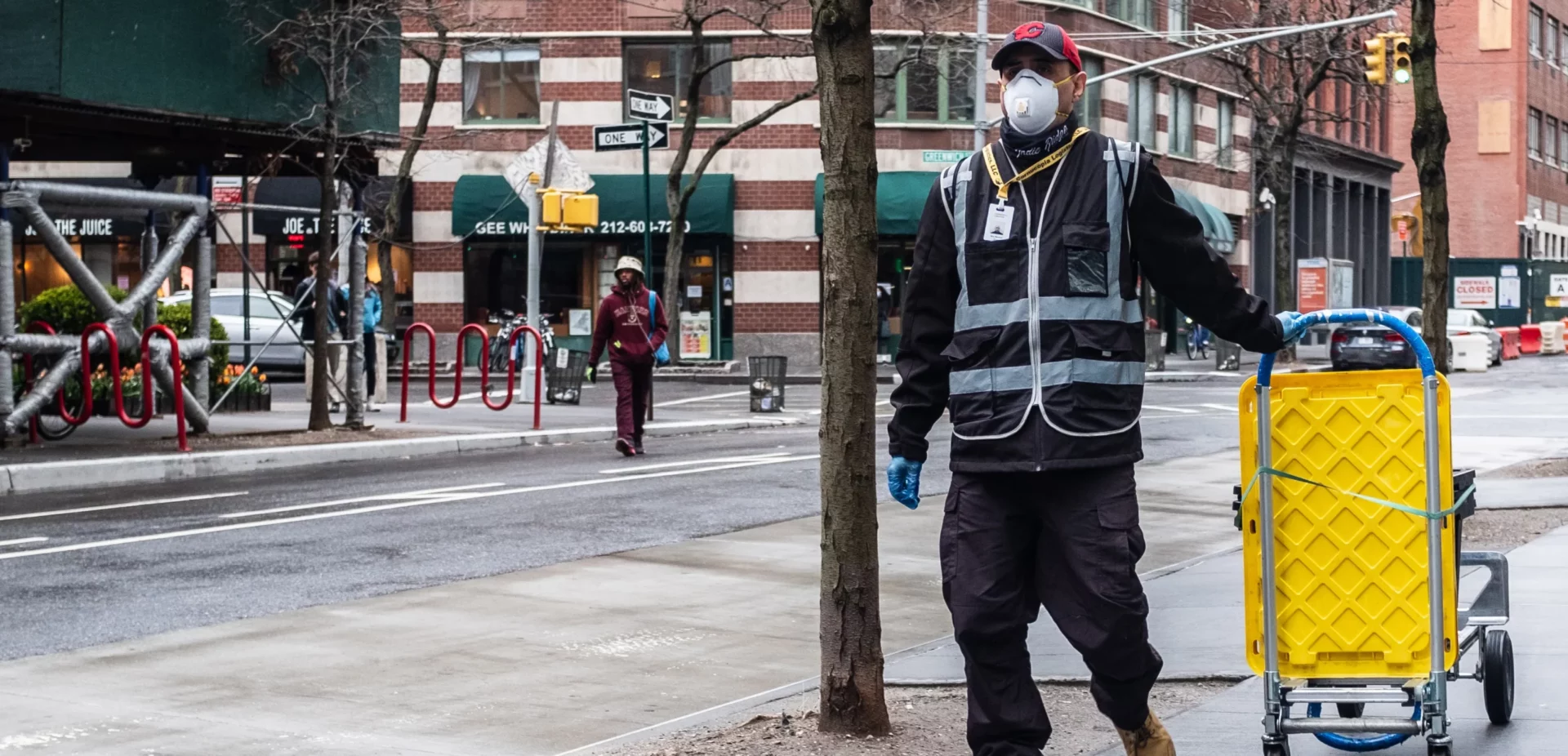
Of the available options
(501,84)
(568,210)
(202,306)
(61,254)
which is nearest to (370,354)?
(568,210)

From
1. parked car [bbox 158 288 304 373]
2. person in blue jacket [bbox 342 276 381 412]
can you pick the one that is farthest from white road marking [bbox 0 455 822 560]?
parked car [bbox 158 288 304 373]

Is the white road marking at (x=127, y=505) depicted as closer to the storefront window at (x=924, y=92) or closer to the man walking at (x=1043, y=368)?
the man walking at (x=1043, y=368)

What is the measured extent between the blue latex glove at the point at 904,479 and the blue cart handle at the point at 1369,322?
0.92 m

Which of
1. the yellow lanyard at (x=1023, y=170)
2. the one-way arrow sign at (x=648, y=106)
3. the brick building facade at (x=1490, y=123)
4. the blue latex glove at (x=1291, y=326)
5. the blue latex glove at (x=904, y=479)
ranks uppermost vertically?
the brick building facade at (x=1490, y=123)

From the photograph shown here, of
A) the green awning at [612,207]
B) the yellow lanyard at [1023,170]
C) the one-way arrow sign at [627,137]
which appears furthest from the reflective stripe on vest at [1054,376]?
the green awning at [612,207]

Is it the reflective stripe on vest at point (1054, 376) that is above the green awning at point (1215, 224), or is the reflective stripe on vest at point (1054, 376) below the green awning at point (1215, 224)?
below

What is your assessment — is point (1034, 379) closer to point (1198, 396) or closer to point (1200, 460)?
point (1200, 460)

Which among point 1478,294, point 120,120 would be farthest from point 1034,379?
point 1478,294

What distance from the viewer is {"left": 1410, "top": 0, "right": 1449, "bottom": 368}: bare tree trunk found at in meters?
12.1

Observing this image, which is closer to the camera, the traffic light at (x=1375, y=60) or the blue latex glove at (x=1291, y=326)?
the blue latex glove at (x=1291, y=326)

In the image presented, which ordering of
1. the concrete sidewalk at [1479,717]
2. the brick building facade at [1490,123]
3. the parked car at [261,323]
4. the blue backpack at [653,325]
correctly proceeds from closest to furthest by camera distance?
1. the concrete sidewalk at [1479,717]
2. the blue backpack at [653,325]
3. the parked car at [261,323]
4. the brick building facade at [1490,123]

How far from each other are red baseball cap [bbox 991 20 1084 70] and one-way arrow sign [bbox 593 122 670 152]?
61.0ft

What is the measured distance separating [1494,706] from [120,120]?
47.0 ft

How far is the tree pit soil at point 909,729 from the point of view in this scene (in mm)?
5562
